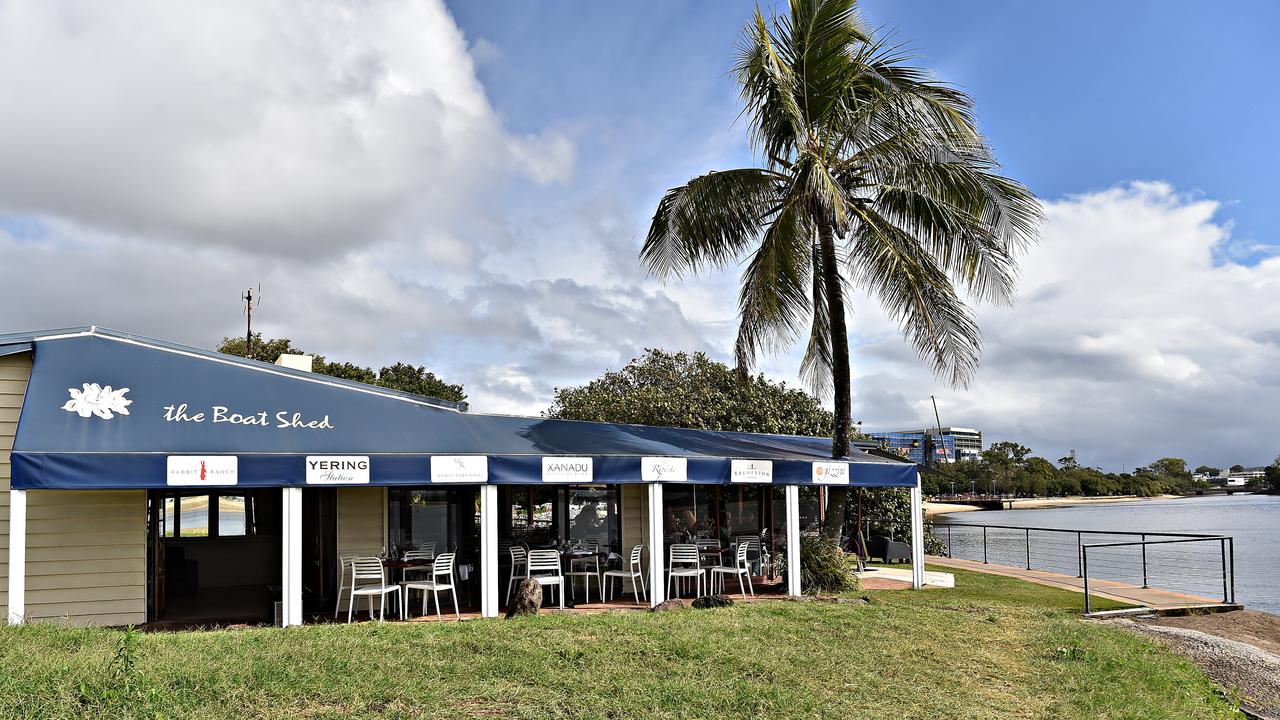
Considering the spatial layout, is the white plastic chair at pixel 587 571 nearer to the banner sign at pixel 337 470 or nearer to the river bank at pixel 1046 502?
the banner sign at pixel 337 470

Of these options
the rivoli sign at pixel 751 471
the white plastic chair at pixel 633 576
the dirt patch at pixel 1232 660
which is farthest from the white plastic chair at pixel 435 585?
the dirt patch at pixel 1232 660

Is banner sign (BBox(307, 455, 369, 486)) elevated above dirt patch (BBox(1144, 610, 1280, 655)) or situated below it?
above

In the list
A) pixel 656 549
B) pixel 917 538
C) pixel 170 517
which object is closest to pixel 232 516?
pixel 170 517

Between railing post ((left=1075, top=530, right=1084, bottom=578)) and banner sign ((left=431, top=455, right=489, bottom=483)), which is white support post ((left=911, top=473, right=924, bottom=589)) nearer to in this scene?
railing post ((left=1075, top=530, right=1084, bottom=578))

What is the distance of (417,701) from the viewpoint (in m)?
5.74

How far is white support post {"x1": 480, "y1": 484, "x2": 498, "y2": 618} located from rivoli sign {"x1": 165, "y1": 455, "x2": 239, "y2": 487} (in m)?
2.81

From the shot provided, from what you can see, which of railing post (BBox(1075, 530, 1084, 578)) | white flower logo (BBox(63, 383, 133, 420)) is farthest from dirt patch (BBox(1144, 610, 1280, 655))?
white flower logo (BBox(63, 383, 133, 420))

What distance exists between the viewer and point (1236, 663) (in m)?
8.95

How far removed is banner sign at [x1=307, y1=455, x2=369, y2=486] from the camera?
391 inches

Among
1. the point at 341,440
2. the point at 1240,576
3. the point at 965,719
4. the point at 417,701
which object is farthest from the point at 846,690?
the point at 1240,576

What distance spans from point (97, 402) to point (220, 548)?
5.90 meters

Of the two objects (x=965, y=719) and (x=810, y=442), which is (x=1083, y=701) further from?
(x=810, y=442)

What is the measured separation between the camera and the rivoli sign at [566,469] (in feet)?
36.6

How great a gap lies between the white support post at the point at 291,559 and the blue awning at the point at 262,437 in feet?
0.85
